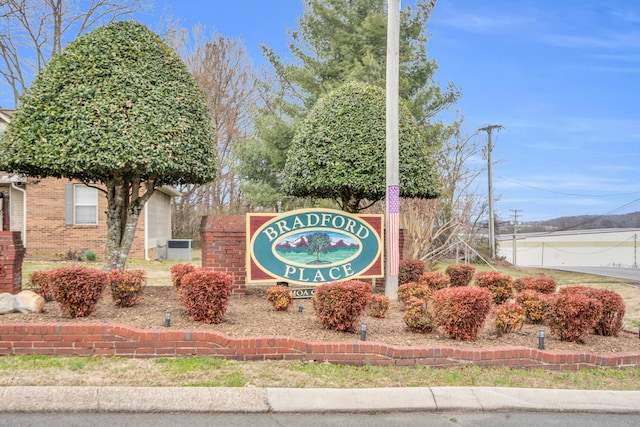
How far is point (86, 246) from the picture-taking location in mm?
22047

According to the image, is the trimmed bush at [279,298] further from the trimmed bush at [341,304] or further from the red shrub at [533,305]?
the red shrub at [533,305]

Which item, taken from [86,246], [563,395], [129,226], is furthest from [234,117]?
[563,395]

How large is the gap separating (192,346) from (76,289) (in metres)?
1.91

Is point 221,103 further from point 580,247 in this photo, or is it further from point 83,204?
point 580,247

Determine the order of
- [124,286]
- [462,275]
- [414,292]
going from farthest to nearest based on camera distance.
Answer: [462,275], [414,292], [124,286]

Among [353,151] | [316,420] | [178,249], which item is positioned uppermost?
[353,151]

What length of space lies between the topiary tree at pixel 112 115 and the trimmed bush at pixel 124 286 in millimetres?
1758

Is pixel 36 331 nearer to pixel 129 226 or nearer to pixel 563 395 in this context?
pixel 129 226

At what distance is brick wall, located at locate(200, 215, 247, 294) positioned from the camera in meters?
9.79

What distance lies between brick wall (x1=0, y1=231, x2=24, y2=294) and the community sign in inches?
143

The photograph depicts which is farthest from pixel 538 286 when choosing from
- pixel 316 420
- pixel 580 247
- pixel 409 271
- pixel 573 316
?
pixel 580 247

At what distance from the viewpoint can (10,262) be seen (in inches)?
343

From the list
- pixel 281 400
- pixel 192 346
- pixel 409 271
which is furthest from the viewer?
pixel 409 271

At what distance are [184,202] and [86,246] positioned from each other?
13981mm
